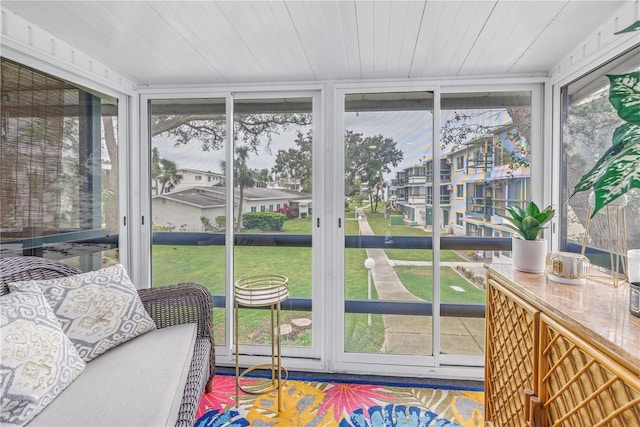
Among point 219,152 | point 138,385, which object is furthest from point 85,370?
point 219,152

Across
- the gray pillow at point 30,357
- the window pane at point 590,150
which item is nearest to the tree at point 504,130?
the window pane at point 590,150

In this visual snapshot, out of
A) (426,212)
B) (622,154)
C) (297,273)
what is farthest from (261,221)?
(622,154)

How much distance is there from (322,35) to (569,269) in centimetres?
172

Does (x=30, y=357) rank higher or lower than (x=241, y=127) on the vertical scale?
lower

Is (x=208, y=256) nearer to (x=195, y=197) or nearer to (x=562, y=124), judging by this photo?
(x=195, y=197)

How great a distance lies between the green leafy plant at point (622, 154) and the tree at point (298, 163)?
1747mm

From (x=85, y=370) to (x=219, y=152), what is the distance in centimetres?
166

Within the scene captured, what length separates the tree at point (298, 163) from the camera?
2.43 metres

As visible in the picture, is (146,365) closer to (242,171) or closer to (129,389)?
(129,389)

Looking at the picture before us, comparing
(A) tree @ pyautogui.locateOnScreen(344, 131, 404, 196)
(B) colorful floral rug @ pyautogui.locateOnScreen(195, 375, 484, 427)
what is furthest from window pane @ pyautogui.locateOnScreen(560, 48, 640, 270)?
(B) colorful floral rug @ pyautogui.locateOnScreen(195, 375, 484, 427)

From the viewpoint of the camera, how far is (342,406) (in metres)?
1.97

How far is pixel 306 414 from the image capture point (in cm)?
190

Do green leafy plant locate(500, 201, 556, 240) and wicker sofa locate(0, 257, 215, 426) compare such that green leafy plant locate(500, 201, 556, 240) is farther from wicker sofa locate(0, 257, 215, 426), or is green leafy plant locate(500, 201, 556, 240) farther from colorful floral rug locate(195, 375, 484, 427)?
wicker sofa locate(0, 257, 215, 426)

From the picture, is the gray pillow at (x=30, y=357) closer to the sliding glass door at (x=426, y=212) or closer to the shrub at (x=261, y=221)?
the shrub at (x=261, y=221)
